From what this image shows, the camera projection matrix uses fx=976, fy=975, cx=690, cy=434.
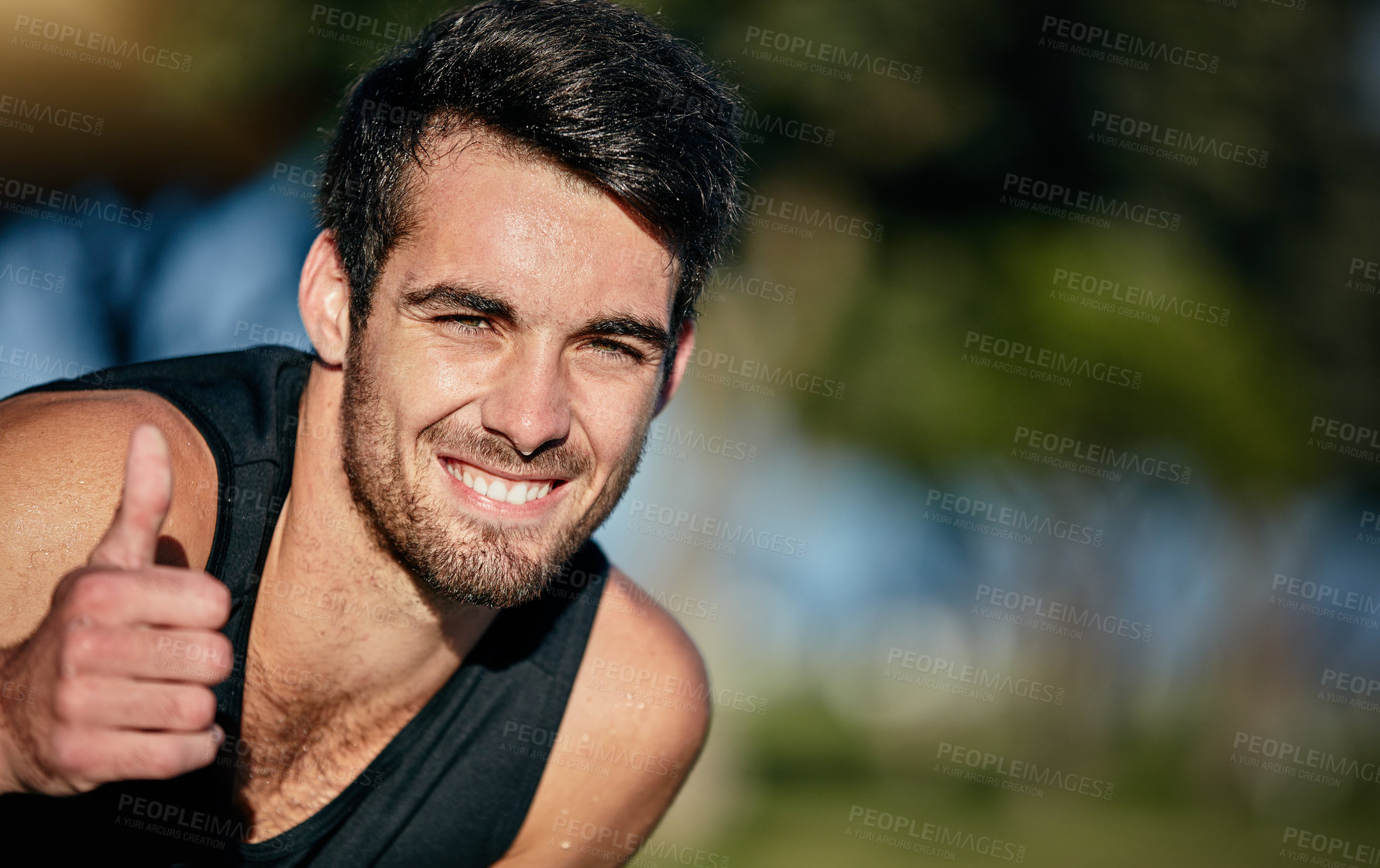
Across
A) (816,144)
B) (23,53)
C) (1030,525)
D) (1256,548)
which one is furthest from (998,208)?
(23,53)

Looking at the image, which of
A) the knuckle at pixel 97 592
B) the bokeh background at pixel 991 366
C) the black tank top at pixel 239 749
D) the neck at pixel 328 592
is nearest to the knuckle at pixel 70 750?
the knuckle at pixel 97 592

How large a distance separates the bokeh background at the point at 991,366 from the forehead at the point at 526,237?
16.1 ft

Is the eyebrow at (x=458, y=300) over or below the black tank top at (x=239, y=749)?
over

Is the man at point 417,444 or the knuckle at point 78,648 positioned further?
the man at point 417,444

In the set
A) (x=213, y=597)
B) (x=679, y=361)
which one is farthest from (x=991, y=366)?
(x=213, y=597)

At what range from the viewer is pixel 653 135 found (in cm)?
269

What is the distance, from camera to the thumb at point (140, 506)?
1.73 metres

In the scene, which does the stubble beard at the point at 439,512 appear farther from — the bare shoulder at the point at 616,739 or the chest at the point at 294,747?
the bare shoulder at the point at 616,739

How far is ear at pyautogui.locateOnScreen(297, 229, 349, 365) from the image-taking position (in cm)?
279

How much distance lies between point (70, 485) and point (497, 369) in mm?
1035

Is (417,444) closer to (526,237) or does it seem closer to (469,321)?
(469,321)

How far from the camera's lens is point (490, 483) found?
2596mm

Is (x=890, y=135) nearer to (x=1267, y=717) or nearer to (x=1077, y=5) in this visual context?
(x=1077, y=5)

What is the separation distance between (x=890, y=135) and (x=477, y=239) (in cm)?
1001
